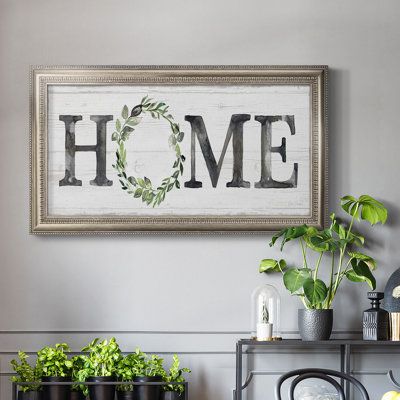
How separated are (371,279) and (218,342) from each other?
751 mm

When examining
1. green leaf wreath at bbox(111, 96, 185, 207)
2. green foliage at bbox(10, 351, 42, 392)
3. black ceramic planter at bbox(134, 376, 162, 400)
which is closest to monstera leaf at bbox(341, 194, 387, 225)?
green leaf wreath at bbox(111, 96, 185, 207)

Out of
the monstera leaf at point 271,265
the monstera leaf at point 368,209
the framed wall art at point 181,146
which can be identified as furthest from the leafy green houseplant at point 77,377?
the monstera leaf at point 368,209

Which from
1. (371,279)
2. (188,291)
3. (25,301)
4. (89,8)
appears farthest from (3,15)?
(371,279)

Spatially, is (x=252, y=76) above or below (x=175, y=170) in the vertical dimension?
above

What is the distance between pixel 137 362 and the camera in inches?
128

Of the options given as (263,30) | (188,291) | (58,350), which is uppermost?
(263,30)

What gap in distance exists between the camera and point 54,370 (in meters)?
3.22

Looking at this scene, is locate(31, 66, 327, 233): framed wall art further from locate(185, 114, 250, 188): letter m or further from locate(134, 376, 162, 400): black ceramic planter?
locate(134, 376, 162, 400): black ceramic planter

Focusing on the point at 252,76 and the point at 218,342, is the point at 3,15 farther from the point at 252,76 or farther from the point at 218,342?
the point at 218,342

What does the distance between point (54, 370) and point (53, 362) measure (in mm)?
34

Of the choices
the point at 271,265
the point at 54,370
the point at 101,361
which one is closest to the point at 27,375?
the point at 54,370

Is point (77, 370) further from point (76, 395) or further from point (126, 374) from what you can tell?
point (126, 374)

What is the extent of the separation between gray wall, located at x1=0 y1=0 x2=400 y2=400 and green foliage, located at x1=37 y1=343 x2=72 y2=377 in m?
0.20

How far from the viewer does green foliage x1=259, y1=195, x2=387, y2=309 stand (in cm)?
326
